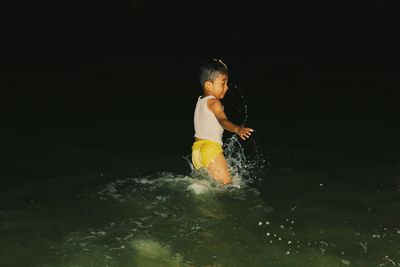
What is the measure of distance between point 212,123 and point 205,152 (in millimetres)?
346

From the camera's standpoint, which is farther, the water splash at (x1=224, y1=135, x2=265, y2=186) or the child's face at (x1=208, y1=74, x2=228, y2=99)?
the water splash at (x1=224, y1=135, x2=265, y2=186)

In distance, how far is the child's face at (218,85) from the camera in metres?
6.64

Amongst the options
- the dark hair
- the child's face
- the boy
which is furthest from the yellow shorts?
the dark hair

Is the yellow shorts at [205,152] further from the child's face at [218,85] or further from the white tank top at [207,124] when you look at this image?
the child's face at [218,85]

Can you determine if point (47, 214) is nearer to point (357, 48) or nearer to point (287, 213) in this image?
point (287, 213)

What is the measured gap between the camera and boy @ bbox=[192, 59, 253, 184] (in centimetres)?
661

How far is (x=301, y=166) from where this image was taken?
26.1ft

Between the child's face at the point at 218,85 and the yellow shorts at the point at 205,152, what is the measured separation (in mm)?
571

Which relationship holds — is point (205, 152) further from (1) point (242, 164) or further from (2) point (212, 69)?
(1) point (242, 164)

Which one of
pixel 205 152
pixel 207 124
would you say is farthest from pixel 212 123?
pixel 205 152

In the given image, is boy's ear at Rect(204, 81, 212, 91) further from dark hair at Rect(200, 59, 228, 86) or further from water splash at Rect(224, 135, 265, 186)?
water splash at Rect(224, 135, 265, 186)

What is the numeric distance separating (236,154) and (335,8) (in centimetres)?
3141

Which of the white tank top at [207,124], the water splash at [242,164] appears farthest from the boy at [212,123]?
the water splash at [242,164]

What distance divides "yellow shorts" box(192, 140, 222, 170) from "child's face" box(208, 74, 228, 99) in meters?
0.57
